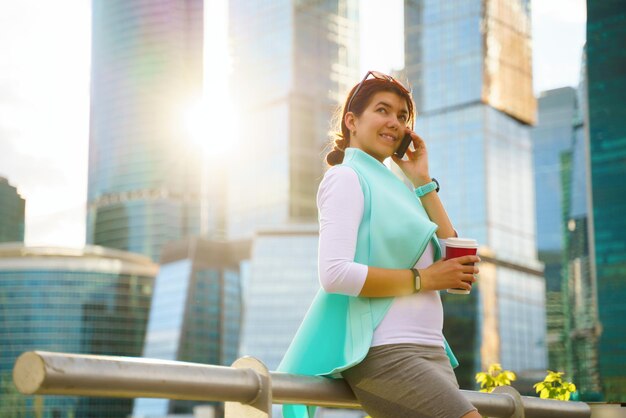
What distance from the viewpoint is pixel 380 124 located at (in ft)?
10.2

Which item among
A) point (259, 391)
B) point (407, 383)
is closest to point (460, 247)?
point (407, 383)

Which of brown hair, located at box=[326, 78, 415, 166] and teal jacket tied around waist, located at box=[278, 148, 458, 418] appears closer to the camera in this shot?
teal jacket tied around waist, located at box=[278, 148, 458, 418]

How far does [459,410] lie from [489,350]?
322ft

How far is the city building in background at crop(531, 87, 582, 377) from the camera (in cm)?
12506

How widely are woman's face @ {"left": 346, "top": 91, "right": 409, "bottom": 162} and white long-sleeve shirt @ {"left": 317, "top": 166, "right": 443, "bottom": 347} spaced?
0.88 ft

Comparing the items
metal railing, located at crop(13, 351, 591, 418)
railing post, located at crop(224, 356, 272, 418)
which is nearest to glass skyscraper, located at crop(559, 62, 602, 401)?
metal railing, located at crop(13, 351, 591, 418)

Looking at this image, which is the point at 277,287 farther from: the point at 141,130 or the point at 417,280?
the point at 417,280

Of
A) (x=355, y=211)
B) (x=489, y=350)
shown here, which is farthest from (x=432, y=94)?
(x=355, y=211)

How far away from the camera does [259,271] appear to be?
340ft

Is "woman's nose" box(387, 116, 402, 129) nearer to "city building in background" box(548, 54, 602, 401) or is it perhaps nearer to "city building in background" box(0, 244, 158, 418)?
"city building in background" box(548, 54, 602, 401)

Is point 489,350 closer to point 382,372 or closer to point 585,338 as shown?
point 585,338

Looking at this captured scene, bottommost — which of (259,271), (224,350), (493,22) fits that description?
(224,350)

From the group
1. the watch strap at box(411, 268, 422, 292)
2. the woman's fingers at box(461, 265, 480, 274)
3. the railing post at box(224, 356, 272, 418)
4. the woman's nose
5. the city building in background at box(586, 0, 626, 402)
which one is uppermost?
the city building in background at box(586, 0, 626, 402)

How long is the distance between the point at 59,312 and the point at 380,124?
11009 centimetres
